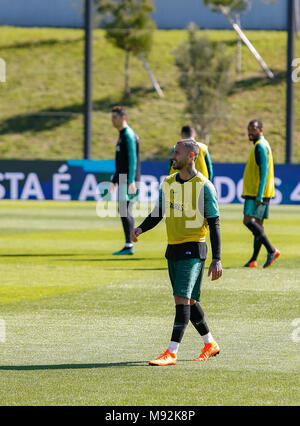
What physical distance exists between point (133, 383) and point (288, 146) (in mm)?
25483

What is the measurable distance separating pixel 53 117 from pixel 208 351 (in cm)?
4292

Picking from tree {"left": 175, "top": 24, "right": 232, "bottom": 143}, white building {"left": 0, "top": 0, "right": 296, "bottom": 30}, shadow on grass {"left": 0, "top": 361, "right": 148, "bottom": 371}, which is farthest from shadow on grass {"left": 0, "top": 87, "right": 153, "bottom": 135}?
shadow on grass {"left": 0, "top": 361, "right": 148, "bottom": 371}

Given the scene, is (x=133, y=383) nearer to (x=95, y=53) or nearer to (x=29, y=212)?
(x=29, y=212)

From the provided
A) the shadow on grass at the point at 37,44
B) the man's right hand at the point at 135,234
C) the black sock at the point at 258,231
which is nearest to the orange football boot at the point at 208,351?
the man's right hand at the point at 135,234

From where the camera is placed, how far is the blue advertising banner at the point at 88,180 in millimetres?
29031

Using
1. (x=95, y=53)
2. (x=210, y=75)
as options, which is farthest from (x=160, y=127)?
(x=95, y=53)

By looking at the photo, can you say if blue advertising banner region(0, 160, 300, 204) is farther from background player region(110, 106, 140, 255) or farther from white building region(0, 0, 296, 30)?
white building region(0, 0, 296, 30)

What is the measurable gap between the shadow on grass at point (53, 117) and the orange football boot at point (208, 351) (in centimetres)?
4145

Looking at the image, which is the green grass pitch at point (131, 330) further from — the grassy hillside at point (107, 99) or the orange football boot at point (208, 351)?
the grassy hillside at point (107, 99)

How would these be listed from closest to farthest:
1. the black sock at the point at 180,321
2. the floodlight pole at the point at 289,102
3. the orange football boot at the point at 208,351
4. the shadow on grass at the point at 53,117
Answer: the black sock at the point at 180,321
the orange football boot at the point at 208,351
the floodlight pole at the point at 289,102
the shadow on grass at the point at 53,117

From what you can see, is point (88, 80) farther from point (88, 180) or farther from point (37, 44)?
point (37, 44)

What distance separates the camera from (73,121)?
160 ft

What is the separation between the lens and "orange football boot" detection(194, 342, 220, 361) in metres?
7.66
